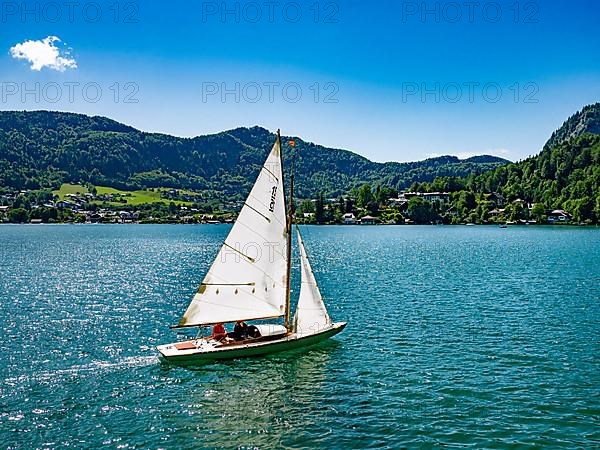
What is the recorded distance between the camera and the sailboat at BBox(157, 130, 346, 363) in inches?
1452

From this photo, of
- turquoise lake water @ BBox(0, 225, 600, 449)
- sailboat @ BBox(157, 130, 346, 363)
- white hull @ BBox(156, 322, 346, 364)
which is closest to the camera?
turquoise lake water @ BBox(0, 225, 600, 449)

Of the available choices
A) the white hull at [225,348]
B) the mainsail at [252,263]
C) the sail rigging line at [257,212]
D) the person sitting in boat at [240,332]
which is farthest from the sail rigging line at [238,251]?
the white hull at [225,348]

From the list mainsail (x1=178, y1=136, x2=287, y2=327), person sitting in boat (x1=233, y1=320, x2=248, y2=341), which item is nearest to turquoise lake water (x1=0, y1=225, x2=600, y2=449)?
person sitting in boat (x1=233, y1=320, x2=248, y2=341)

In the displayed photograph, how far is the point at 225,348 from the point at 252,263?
245 inches

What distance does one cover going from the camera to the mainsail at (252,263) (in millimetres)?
37188

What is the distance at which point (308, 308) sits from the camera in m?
40.4

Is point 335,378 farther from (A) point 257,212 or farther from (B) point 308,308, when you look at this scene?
(A) point 257,212

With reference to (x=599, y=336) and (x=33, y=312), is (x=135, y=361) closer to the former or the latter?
(x=33, y=312)

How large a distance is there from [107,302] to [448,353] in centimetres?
4018

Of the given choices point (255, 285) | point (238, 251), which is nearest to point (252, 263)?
point (238, 251)

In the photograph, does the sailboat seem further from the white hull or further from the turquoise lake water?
the turquoise lake water

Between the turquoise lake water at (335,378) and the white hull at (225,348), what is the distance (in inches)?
30.0

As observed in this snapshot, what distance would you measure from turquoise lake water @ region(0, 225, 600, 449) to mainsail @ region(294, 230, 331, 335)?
1.83 m

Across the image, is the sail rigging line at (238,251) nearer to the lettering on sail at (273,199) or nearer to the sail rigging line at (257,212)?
the sail rigging line at (257,212)
